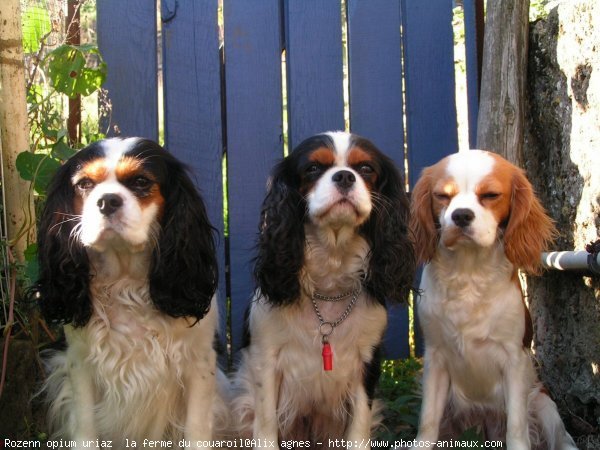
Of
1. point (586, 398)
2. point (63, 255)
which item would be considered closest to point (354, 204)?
point (63, 255)

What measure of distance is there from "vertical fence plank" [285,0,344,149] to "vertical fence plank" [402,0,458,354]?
0.42 meters

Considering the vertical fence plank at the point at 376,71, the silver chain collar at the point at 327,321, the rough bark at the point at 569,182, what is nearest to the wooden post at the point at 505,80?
the rough bark at the point at 569,182

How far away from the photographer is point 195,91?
4.15 metres

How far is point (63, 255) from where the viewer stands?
9.31 ft

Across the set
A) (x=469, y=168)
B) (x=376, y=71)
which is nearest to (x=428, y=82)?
(x=376, y=71)

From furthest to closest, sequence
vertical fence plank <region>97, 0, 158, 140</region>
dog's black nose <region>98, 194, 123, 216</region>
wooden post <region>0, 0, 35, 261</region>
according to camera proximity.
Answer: vertical fence plank <region>97, 0, 158, 140</region> → wooden post <region>0, 0, 35, 261</region> → dog's black nose <region>98, 194, 123, 216</region>

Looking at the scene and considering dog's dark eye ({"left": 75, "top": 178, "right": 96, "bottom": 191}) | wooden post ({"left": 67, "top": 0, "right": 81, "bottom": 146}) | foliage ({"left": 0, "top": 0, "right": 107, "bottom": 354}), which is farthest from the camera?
wooden post ({"left": 67, "top": 0, "right": 81, "bottom": 146})

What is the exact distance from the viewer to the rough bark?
132 inches

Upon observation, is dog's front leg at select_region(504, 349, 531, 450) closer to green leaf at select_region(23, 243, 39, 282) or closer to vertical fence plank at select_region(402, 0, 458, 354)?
vertical fence plank at select_region(402, 0, 458, 354)

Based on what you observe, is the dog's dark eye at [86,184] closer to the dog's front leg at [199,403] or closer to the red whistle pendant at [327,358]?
the dog's front leg at [199,403]

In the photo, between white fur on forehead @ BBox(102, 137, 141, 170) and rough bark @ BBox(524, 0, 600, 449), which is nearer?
white fur on forehead @ BBox(102, 137, 141, 170)

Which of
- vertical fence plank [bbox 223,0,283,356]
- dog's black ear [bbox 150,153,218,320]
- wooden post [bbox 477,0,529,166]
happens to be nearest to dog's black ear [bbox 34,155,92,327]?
dog's black ear [bbox 150,153,218,320]

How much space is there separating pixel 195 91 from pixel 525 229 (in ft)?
6.37

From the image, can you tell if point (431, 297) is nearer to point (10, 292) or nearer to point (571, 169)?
point (571, 169)
